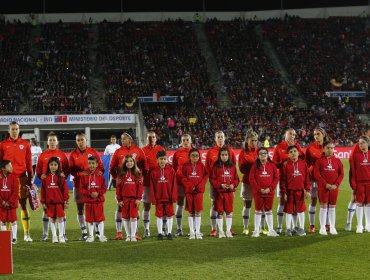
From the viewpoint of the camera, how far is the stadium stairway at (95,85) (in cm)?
3695

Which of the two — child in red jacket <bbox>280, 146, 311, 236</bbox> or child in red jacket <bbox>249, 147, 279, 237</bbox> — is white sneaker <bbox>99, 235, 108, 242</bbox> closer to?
child in red jacket <bbox>249, 147, 279, 237</bbox>

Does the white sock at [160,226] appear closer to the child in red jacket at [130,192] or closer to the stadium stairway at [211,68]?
the child in red jacket at [130,192]

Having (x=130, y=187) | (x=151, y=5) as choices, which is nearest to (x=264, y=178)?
(x=130, y=187)

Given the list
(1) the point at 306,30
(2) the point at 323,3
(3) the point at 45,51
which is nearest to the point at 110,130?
(3) the point at 45,51

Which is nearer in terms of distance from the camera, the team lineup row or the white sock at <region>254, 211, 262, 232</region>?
the team lineup row

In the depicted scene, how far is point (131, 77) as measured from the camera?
39.5 meters

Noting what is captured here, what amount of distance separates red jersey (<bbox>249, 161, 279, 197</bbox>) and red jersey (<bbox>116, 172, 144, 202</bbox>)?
78.1 inches

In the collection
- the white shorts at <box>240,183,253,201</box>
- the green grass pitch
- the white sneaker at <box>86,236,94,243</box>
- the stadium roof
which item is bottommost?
the green grass pitch

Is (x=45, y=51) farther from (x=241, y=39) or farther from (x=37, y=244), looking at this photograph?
(x=37, y=244)

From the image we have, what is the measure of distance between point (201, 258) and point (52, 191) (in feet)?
10.2

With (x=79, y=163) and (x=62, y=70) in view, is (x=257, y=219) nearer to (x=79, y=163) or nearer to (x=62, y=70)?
(x=79, y=163)

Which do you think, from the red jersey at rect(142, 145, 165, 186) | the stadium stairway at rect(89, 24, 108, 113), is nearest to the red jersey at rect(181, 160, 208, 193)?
the red jersey at rect(142, 145, 165, 186)

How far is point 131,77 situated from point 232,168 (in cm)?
2946

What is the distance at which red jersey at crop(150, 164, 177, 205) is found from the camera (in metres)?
10.5
